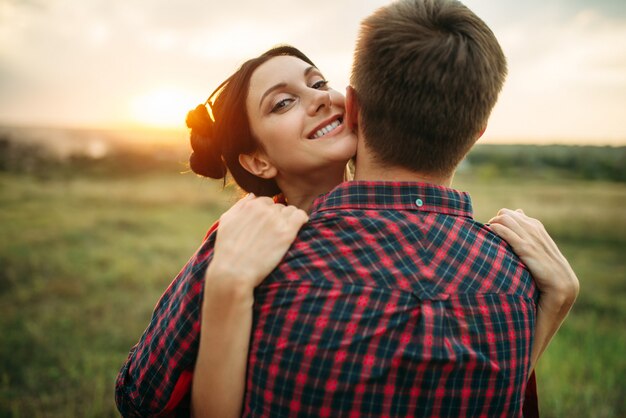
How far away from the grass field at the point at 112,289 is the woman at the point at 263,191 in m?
0.44

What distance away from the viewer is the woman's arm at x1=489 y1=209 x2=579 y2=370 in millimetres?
1857

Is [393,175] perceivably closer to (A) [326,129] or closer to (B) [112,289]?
(A) [326,129]

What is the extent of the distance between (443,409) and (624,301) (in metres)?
9.45

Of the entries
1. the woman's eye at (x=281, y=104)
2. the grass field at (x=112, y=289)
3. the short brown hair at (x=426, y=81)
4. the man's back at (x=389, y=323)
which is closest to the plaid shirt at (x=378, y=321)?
the man's back at (x=389, y=323)

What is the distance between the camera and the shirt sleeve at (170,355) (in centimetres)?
171

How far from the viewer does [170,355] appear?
1.71 meters

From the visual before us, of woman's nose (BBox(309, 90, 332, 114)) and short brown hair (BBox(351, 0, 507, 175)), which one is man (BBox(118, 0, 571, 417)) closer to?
short brown hair (BBox(351, 0, 507, 175))

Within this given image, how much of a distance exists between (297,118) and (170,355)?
1417 mm

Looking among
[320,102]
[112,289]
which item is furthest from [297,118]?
[112,289]

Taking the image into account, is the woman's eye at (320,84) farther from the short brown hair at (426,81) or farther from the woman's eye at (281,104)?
the short brown hair at (426,81)

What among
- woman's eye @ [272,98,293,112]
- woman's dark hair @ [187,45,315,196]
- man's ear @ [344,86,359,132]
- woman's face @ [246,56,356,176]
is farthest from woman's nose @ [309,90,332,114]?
man's ear @ [344,86,359,132]

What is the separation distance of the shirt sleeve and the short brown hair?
0.79 m

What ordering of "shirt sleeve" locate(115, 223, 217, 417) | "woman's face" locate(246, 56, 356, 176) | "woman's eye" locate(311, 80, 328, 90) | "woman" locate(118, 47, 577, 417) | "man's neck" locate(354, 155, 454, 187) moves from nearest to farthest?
"woman" locate(118, 47, 577, 417) < "shirt sleeve" locate(115, 223, 217, 417) < "man's neck" locate(354, 155, 454, 187) < "woman's face" locate(246, 56, 356, 176) < "woman's eye" locate(311, 80, 328, 90)

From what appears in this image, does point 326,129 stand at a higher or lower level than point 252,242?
higher
